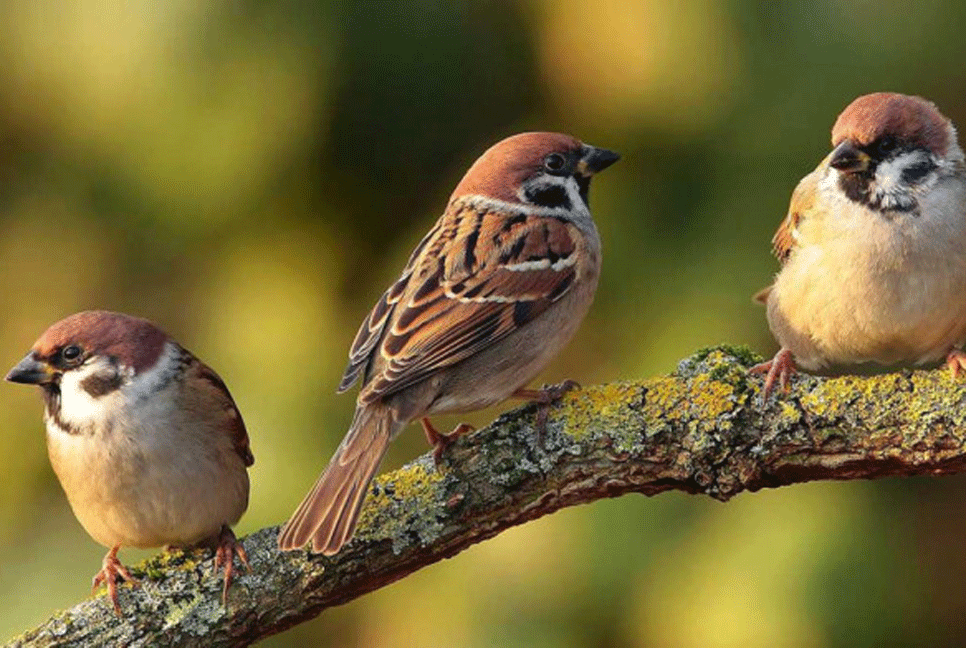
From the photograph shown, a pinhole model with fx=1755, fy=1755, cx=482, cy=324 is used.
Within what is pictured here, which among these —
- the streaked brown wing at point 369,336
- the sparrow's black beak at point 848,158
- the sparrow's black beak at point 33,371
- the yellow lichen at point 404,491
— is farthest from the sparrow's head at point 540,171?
the sparrow's black beak at point 33,371

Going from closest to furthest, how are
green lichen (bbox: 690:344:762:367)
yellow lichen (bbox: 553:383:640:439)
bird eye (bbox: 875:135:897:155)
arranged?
1. yellow lichen (bbox: 553:383:640:439)
2. green lichen (bbox: 690:344:762:367)
3. bird eye (bbox: 875:135:897:155)

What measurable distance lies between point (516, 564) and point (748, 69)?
171 centimetres

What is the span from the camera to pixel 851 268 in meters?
3.99

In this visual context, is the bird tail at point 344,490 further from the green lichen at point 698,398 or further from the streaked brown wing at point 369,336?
the green lichen at point 698,398

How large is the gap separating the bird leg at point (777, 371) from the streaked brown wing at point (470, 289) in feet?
1.74

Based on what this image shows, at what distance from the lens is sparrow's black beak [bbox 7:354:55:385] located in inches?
153

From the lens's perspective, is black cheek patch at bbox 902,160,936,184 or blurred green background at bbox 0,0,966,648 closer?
black cheek patch at bbox 902,160,936,184

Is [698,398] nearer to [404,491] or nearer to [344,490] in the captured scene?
[404,491]

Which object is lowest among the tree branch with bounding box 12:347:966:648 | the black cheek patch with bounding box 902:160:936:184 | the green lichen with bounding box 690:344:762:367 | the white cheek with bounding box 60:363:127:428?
the tree branch with bounding box 12:347:966:648

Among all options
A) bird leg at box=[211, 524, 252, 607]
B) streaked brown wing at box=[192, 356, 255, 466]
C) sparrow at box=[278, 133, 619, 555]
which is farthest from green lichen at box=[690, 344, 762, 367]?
streaked brown wing at box=[192, 356, 255, 466]

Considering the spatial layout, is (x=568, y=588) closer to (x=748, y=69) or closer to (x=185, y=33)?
(x=748, y=69)

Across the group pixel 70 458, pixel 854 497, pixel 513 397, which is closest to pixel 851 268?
pixel 513 397

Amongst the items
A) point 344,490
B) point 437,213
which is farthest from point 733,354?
point 437,213

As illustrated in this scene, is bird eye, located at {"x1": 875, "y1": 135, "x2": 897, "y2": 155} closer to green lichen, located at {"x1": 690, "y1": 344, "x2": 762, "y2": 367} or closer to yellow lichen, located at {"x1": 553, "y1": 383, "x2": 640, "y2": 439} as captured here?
green lichen, located at {"x1": 690, "y1": 344, "x2": 762, "y2": 367}
